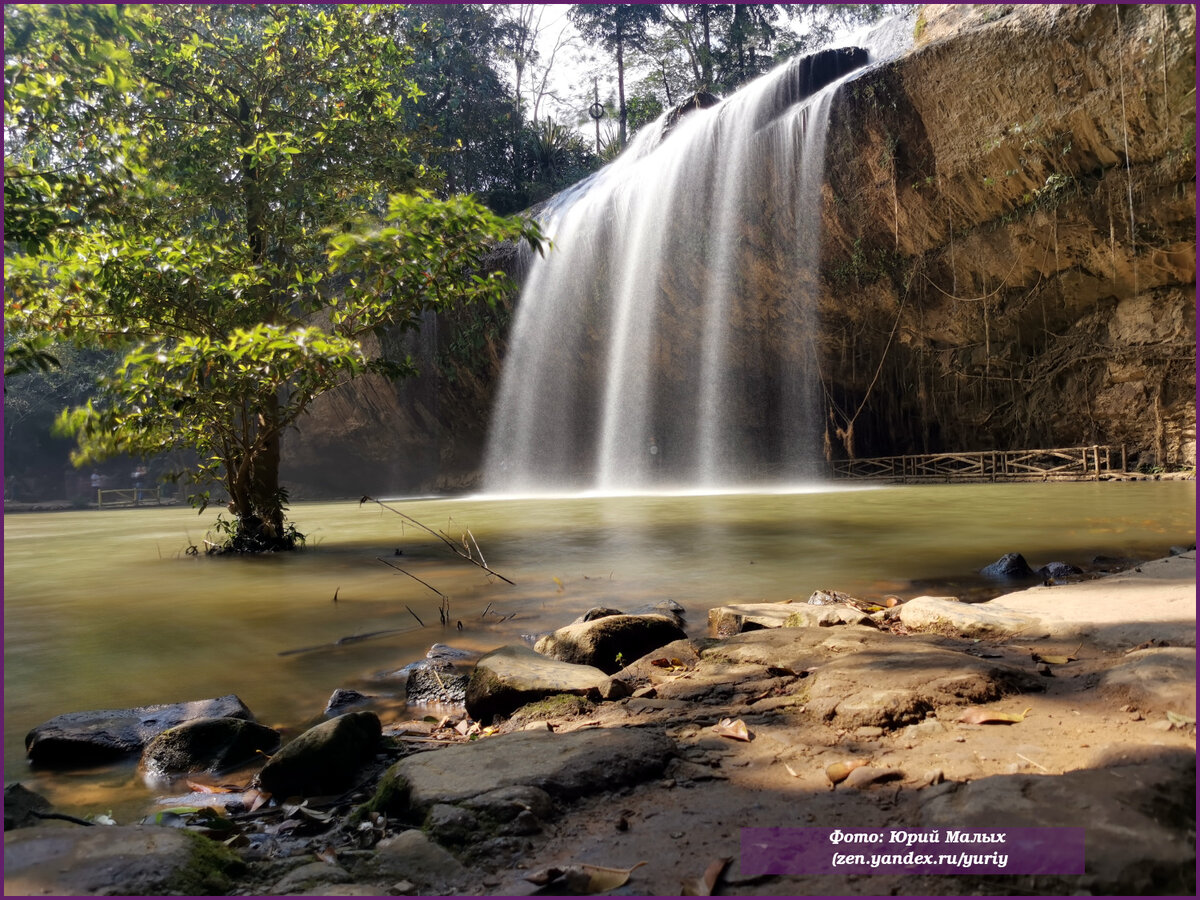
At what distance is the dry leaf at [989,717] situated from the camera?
192cm

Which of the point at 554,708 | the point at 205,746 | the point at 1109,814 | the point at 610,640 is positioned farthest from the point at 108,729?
the point at 1109,814

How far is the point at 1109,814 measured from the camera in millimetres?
1298

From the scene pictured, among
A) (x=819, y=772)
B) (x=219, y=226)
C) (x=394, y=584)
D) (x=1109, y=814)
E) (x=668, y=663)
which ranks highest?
(x=219, y=226)

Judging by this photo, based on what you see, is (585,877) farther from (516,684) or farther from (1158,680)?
(1158,680)

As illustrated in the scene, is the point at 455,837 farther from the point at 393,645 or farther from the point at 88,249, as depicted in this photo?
the point at 88,249

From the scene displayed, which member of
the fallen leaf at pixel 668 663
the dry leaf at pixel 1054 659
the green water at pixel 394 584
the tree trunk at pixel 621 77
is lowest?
the green water at pixel 394 584

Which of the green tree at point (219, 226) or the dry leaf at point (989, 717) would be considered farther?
the green tree at point (219, 226)

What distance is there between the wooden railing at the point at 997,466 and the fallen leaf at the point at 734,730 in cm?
1530

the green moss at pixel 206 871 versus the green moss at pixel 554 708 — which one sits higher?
the green moss at pixel 206 871

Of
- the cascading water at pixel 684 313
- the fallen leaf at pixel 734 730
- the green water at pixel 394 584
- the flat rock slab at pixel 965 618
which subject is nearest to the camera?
the fallen leaf at pixel 734 730

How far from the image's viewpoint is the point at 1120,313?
14867 millimetres

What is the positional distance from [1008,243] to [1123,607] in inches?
559

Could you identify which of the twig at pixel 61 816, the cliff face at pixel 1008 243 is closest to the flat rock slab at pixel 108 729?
the twig at pixel 61 816

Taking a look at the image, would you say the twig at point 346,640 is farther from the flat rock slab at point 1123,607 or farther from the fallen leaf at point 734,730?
the flat rock slab at point 1123,607
